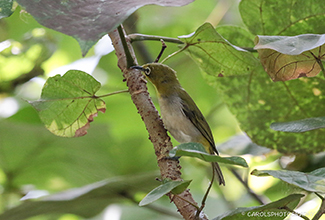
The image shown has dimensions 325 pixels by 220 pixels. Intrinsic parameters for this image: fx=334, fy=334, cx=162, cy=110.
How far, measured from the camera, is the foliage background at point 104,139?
54.9 inches

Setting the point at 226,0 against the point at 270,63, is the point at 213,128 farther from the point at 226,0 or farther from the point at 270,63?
the point at 270,63

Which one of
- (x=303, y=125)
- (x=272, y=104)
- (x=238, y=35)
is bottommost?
(x=303, y=125)

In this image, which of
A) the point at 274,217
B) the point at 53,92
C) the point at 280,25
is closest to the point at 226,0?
the point at 280,25

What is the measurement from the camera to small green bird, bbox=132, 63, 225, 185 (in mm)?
1271

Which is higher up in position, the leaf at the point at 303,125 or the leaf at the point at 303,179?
the leaf at the point at 303,125

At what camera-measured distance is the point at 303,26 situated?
1049mm

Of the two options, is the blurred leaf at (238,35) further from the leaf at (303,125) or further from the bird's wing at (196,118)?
the leaf at (303,125)

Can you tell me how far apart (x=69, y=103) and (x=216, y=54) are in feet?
1.37

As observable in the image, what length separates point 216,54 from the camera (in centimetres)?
92

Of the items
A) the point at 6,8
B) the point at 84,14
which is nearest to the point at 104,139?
the point at 6,8

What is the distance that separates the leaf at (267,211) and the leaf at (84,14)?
0.39 metres

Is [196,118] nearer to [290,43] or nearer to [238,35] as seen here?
[238,35]

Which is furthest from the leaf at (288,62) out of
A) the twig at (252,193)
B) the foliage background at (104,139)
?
the twig at (252,193)

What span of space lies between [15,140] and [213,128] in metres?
0.97
